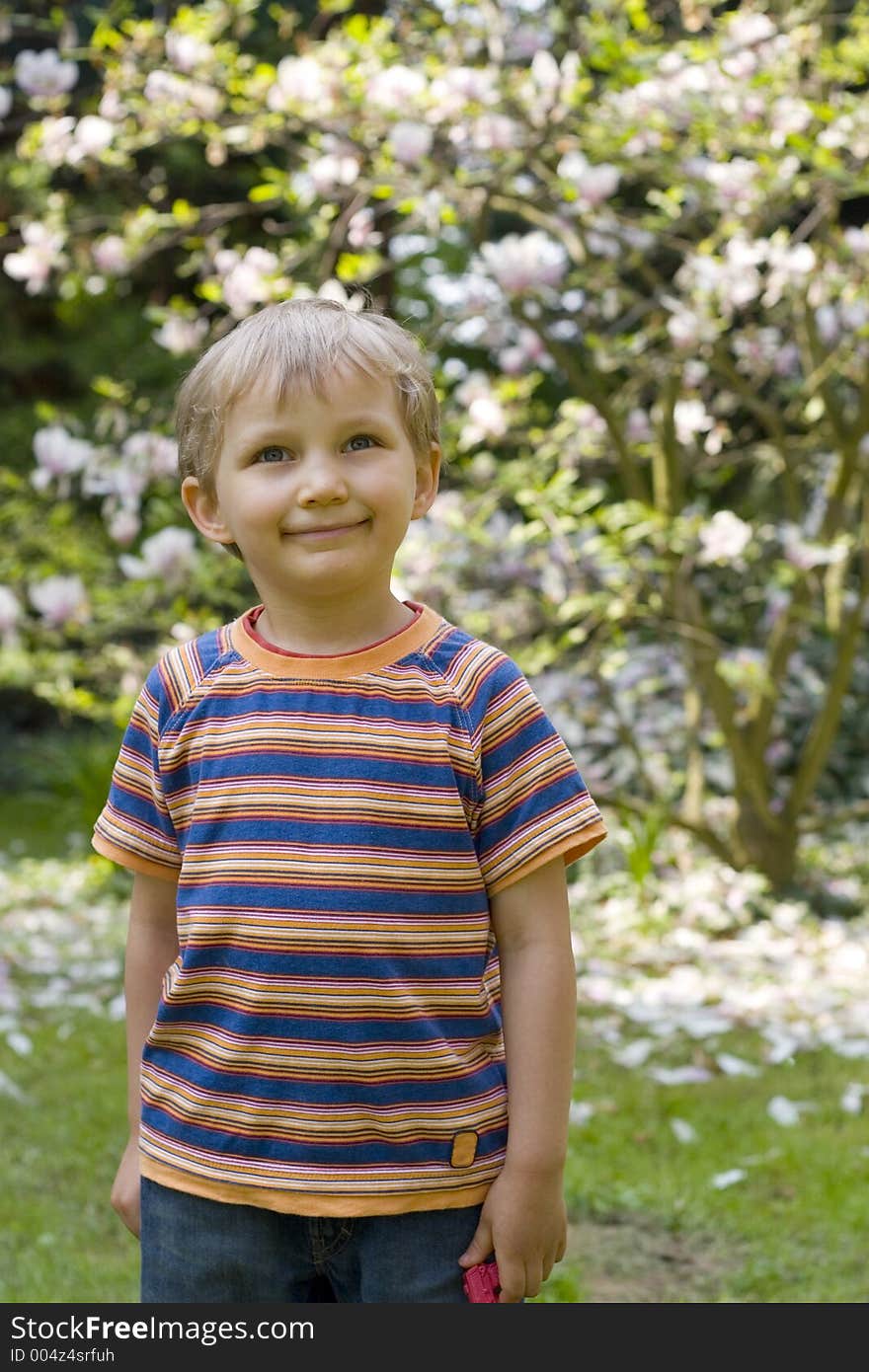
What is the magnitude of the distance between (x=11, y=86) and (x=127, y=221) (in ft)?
12.2

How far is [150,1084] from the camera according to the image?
1.42 m

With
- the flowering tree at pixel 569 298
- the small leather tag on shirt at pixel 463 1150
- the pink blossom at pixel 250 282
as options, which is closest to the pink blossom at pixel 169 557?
the flowering tree at pixel 569 298

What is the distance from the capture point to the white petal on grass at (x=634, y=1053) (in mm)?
3800

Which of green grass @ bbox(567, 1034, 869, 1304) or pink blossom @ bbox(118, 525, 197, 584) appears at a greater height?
pink blossom @ bbox(118, 525, 197, 584)

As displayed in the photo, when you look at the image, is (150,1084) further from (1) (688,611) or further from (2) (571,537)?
(2) (571,537)

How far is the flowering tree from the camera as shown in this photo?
3896 millimetres

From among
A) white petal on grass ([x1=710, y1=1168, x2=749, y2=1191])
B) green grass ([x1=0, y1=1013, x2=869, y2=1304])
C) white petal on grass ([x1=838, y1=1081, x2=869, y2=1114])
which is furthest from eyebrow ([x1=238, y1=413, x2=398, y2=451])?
white petal on grass ([x1=838, y1=1081, x2=869, y2=1114])

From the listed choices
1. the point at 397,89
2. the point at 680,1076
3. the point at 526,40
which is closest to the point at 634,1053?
the point at 680,1076

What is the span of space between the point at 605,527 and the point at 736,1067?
1.61 meters

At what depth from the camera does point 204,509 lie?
1520mm

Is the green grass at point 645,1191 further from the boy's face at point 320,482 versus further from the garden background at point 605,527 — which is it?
the boy's face at point 320,482

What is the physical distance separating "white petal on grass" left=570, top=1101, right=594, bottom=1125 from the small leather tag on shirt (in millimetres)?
2057

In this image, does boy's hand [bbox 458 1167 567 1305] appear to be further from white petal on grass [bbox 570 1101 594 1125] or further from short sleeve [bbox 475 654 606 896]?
white petal on grass [bbox 570 1101 594 1125]

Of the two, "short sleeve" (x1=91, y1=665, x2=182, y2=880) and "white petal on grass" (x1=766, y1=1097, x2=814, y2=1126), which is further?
"white petal on grass" (x1=766, y1=1097, x2=814, y2=1126)
